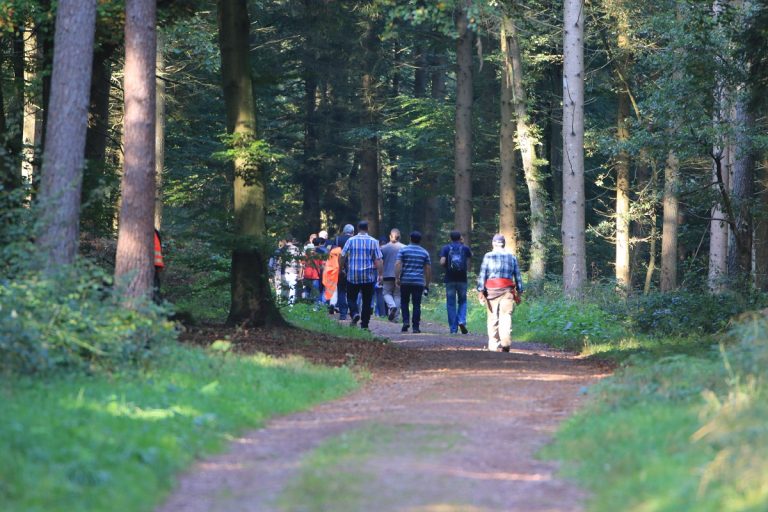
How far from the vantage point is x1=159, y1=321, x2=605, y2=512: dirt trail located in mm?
6766

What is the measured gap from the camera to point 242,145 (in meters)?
16.8

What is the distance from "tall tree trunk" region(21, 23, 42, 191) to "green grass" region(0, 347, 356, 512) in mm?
5106

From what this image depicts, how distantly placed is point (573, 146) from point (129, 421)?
16.9 metres

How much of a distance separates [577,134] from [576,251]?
2.57 meters

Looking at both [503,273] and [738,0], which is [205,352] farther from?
[738,0]

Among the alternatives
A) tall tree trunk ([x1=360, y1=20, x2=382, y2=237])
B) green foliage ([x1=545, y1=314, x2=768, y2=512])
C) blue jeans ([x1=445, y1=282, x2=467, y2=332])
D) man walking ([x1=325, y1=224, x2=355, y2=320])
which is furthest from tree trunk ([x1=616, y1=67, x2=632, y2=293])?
green foliage ([x1=545, y1=314, x2=768, y2=512])

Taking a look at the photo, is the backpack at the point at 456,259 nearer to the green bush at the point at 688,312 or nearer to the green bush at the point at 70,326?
the green bush at the point at 688,312

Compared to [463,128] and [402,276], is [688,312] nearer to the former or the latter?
[402,276]

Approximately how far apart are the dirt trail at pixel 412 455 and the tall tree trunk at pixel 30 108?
21.7 feet

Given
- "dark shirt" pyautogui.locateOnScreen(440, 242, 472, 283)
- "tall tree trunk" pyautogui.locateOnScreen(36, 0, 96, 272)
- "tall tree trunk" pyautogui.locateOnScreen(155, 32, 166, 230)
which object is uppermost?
"tall tree trunk" pyautogui.locateOnScreen(155, 32, 166, 230)

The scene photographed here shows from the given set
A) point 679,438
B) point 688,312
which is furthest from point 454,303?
point 679,438

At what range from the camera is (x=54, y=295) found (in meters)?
10.7

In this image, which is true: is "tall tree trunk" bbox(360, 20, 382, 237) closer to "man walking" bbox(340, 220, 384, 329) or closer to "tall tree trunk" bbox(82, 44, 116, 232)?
"man walking" bbox(340, 220, 384, 329)

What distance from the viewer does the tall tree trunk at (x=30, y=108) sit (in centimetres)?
1823
